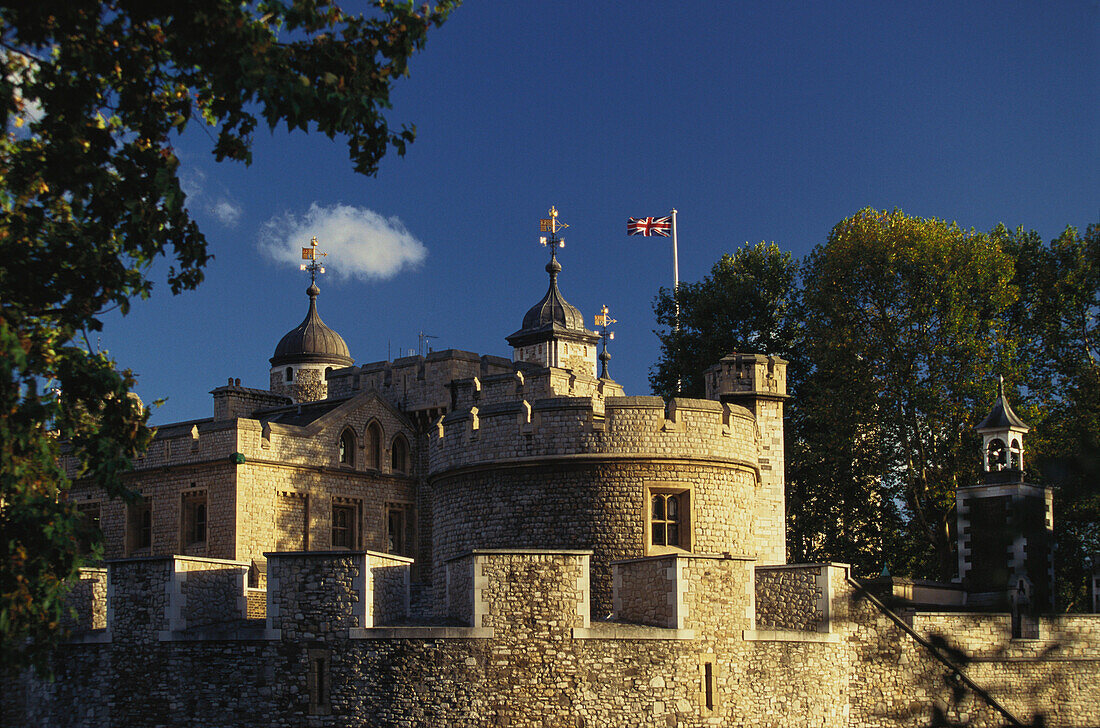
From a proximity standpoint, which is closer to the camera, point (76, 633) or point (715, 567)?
point (715, 567)

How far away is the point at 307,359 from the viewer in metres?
50.2

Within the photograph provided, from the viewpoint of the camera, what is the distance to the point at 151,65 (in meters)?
15.3

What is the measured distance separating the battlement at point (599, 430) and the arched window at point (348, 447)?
27.7 feet

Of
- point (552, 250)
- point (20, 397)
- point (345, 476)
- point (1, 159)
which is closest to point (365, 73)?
point (1, 159)

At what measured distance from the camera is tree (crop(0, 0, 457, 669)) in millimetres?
14352

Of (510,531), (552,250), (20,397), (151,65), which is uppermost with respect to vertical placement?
(552,250)

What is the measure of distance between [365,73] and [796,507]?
27.6 metres

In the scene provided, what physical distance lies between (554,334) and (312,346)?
879 cm

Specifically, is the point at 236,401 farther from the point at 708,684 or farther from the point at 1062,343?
the point at 1062,343

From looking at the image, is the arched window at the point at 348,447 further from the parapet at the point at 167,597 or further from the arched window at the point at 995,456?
the arched window at the point at 995,456

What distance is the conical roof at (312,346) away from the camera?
50.1m

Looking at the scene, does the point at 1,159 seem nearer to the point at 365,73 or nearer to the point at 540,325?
the point at 365,73

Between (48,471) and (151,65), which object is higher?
(151,65)

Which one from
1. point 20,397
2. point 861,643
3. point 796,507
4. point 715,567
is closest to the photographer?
point 20,397
